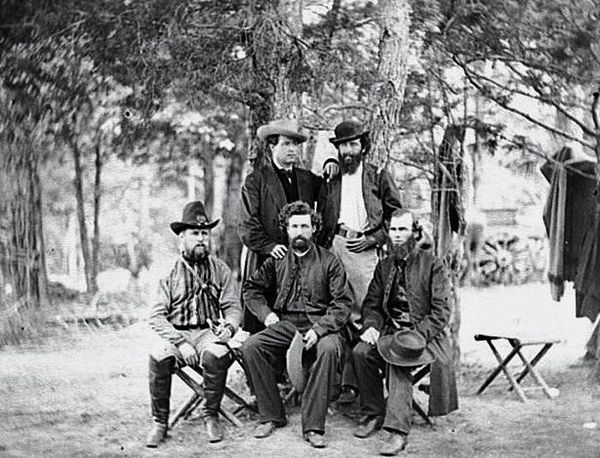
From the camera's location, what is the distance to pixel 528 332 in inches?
175

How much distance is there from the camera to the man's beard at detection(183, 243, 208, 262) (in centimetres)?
409

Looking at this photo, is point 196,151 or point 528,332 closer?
point 528,332

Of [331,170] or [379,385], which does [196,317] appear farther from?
[331,170]

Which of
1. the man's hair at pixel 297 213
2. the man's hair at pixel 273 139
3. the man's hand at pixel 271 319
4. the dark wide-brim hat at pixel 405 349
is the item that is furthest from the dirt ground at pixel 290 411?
the man's hair at pixel 273 139

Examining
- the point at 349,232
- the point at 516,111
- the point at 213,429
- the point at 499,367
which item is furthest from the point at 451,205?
the point at 213,429

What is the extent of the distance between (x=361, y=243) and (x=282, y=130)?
28.5 inches

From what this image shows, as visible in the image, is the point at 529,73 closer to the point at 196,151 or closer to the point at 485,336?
the point at 485,336

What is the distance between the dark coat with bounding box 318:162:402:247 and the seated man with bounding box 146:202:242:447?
616 mm

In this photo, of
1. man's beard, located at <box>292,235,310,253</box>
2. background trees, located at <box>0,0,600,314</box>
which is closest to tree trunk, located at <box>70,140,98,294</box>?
background trees, located at <box>0,0,600,314</box>

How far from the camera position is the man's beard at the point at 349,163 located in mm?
4363

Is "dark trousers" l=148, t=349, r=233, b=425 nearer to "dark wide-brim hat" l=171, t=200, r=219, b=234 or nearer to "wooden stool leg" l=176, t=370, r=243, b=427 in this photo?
"wooden stool leg" l=176, t=370, r=243, b=427

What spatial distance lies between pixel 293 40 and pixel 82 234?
1.52 m

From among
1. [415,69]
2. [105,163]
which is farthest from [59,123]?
[415,69]

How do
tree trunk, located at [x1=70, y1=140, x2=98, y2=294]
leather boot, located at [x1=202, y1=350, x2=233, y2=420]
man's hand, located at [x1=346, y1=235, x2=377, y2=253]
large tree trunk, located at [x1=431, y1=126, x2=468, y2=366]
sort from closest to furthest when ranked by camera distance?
leather boot, located at [x1=202, y1=350, x2=233, y2=420] → tree trunk, located at [x1=70, y1=140, x2=98, y2=294] → man's hand, located at [x1=346, y1=235, x2=377, y2=253] → large tree trunk, located at [x1=431, y1=126, x2=468, y2=366]
